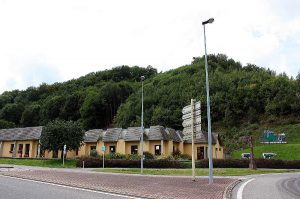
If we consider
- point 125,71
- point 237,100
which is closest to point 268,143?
point 237,100

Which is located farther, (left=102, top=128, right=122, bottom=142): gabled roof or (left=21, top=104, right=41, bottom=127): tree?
(left=21, top=104, right=41, bottom=127): tree

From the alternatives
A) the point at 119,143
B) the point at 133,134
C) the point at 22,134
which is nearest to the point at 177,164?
Result: the point at 133,134

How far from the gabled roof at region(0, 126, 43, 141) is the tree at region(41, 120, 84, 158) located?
14.9 m

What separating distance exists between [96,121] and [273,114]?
48902mm

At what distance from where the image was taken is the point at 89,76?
118562mm

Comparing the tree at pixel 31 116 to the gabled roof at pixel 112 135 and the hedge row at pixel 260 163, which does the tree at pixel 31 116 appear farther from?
the hedge row at pixel 260 163

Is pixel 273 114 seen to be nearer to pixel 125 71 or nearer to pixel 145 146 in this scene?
pixel 145 146

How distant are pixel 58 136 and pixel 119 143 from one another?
1293cm

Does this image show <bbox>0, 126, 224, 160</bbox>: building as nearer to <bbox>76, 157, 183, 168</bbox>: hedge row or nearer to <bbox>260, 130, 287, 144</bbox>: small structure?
<bbox>260, 130, 287, 144</bbox>: small structure

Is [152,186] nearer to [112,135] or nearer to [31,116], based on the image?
[112,135]

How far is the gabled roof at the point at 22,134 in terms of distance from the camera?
185 feet

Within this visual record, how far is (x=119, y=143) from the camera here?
172ft

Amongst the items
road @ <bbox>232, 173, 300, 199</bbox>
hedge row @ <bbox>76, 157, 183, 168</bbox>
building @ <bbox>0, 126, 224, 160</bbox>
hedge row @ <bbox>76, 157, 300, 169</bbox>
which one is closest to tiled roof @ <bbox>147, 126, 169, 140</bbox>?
building @ <bbox>0, 126, 224, 160</bbox>

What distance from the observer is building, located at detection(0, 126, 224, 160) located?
5028cm
